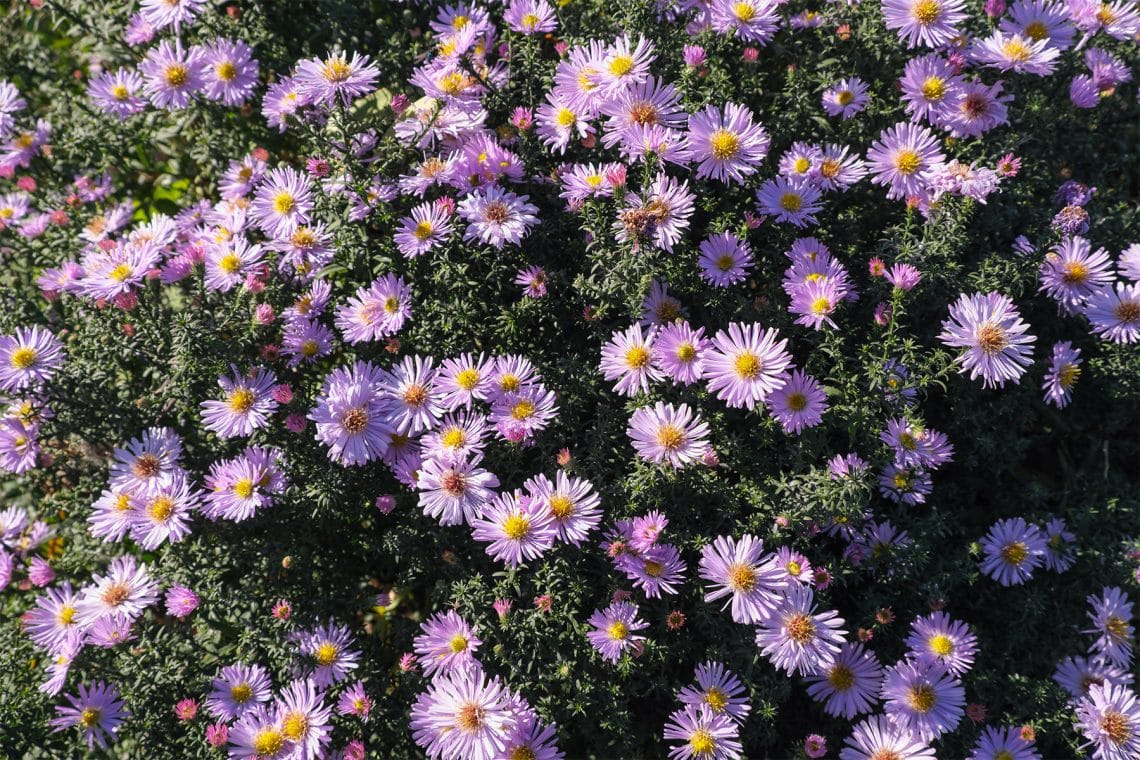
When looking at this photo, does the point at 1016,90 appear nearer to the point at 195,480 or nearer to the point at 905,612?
the point at 905,612

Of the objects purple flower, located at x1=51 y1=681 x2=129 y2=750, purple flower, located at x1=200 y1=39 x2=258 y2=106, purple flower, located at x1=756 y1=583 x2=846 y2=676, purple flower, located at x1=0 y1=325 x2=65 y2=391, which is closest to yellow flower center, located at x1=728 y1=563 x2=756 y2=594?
purple flower, located at x1=756 y1=583 x2=846 y2=676

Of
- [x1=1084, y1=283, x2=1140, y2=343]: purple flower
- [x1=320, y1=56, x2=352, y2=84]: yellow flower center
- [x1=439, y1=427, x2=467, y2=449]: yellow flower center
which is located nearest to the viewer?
[x1=439, y1=427, x2=467, y2=449]: yellow flower center

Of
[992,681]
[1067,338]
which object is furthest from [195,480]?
[1067,338]

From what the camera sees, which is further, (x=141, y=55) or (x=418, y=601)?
(x=141, y=55)

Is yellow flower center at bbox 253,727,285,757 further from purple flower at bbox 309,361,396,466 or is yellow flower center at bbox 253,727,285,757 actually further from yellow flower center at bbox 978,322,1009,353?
yellow flower center at bbox 978,322,1009,353

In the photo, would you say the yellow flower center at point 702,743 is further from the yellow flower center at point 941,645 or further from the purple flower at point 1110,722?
the purple flower at point 1110,722
